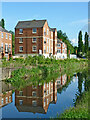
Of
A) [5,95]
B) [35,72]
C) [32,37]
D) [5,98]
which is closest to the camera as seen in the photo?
[5,98]

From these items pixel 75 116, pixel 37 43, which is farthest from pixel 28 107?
pixel 37 43

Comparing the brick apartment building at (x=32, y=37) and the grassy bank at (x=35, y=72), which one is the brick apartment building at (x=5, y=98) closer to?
the grassy bank at (x=35, y=72)

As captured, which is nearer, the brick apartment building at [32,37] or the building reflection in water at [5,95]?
the building reflection in water at [5,95]

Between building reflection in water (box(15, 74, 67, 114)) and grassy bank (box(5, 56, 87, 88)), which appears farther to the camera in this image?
grassy bank (box(5, 56, 87, 88))

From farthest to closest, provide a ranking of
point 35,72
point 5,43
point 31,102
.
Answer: point 5,43
point 35,72
point 31,102

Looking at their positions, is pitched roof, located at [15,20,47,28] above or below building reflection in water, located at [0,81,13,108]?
above

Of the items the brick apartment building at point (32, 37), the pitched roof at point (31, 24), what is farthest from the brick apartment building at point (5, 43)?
the pitched roof at point (31, 24)

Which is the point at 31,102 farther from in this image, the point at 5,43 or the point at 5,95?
the point at 5,43

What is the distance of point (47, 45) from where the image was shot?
63.5 meters

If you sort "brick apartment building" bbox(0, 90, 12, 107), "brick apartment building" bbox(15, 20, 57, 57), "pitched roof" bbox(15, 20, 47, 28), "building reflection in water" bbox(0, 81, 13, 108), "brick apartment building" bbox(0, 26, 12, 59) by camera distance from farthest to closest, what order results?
1. "pitched roof" bbox(15, 20, 47, 28)
2. "brick apartment building" bbox(15, 20, 57, 57)
3. "brick apartment building" bbox(0, 26, 12, 59)
4. "building reflection in water" bbox(0, 81, 13, 108)
5. "brick apartment building" bbox(0, 90, 12, 107)

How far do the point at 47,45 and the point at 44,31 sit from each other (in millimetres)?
4851

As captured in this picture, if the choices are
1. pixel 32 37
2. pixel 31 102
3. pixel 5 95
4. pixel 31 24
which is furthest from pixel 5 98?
pixel 31 24

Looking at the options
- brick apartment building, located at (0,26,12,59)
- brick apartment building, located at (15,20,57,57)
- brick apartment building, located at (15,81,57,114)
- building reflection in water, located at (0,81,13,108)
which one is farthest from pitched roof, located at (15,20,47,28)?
brick apartment building, located at (15,81,57,114)

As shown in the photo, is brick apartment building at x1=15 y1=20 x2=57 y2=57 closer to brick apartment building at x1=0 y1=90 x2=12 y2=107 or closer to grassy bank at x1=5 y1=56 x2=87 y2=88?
grassy bank at x1=5 y1=56 x2=87 y2=88
